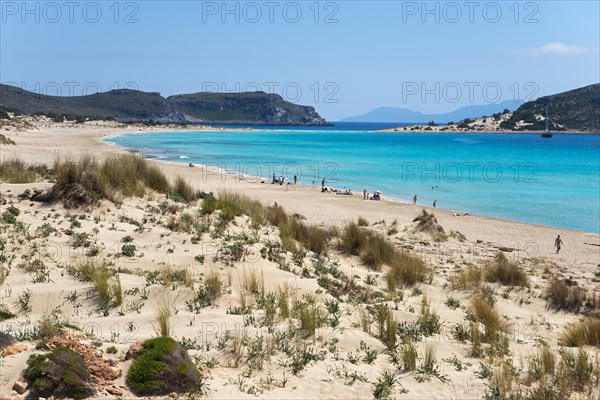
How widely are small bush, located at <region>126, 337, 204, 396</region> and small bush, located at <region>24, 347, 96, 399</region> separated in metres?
0.41

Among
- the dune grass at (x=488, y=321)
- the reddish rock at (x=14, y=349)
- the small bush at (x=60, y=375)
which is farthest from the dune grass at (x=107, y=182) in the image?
the dune grass at (x=488, y=321)

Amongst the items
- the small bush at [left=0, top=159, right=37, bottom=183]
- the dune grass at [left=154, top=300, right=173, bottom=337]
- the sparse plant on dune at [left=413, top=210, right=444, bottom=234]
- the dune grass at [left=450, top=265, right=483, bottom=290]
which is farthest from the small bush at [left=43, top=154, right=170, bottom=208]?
the dune grass at [left=450, top=265, right=483, bottom=290]

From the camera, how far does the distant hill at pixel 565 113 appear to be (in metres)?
149

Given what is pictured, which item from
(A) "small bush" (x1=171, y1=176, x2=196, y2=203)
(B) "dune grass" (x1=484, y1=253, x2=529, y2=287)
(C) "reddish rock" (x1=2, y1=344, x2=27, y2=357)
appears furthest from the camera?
(A) "small bush" (x1=171, y1=176, x2=196, y2=203)

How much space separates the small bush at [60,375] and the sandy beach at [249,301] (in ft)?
0.57

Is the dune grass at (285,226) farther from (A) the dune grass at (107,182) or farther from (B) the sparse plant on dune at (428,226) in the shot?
(B) the sparse plant on dune at (428,226)

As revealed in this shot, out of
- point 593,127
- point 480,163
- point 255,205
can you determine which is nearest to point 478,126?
point 593,127

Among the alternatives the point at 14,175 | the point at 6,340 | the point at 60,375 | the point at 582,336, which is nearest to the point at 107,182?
the point at 14,175

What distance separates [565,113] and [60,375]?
176 meters

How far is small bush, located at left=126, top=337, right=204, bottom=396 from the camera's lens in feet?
16.0

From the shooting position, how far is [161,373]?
4.98m

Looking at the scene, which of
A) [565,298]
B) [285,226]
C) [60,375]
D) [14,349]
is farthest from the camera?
[285,226]

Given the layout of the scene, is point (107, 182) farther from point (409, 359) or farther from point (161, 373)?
point (409, 359)

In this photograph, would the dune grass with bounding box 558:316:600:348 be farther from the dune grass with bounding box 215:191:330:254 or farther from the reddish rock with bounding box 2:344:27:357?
the reddish rock with bounding box 2:344:27:357
